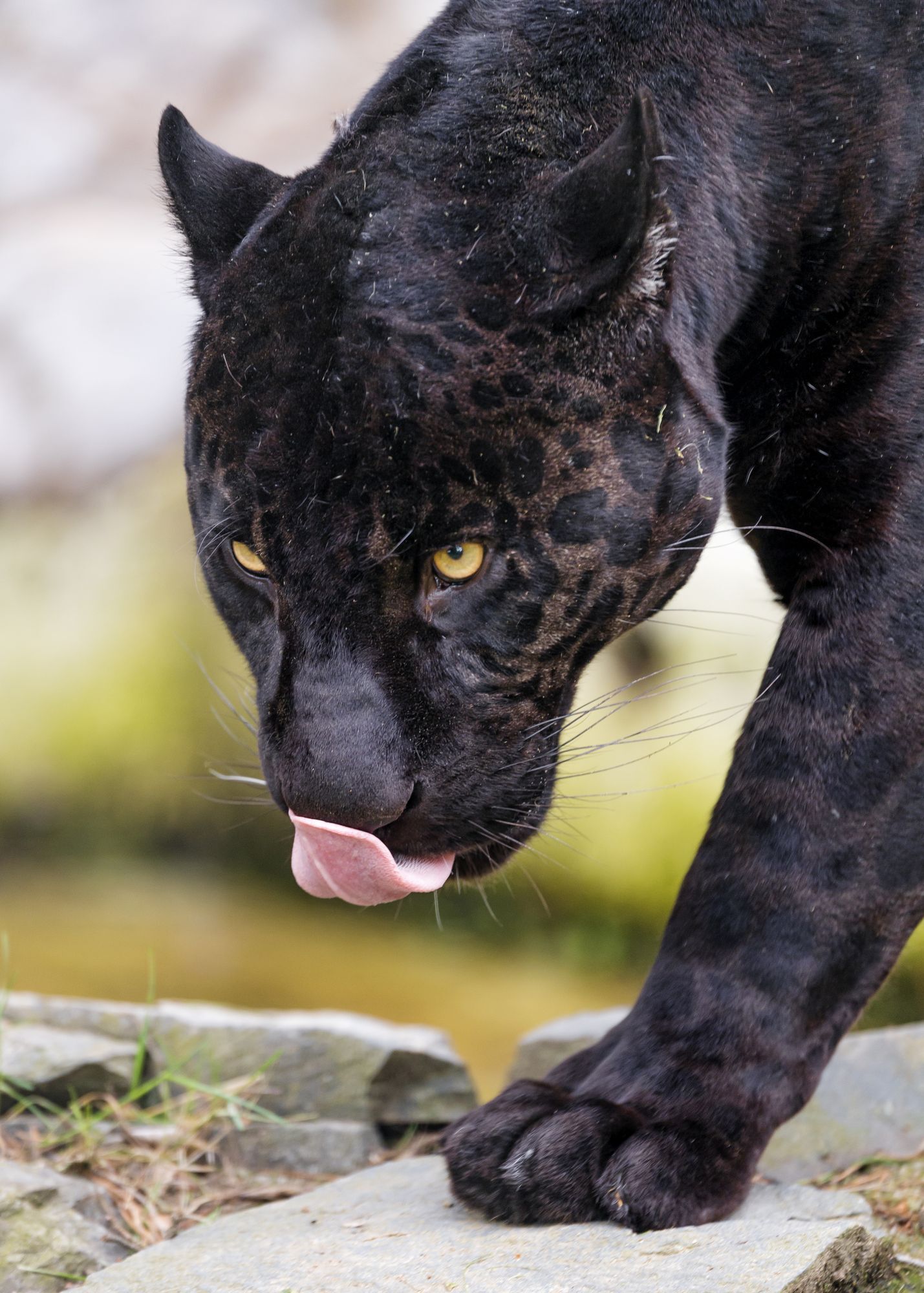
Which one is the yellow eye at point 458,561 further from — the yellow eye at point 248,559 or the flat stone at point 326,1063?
the flat stone at point 326,1063

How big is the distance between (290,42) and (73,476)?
394cm

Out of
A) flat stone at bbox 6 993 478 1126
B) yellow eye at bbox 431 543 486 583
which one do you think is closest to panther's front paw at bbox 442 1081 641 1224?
yellow eye at bbox 431 543 486 583

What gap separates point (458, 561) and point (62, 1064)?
1.59m

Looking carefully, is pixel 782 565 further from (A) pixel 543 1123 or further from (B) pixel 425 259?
(A) pixel 543 1123

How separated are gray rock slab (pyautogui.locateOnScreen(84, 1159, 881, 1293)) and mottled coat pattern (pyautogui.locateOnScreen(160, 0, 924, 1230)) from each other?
0.30ft

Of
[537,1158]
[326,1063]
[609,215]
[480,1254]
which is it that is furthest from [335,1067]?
[609,215]

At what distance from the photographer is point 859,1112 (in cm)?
296

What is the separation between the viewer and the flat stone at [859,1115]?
285 cm

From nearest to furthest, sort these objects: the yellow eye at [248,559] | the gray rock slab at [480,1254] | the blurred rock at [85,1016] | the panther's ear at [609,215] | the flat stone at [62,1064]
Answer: the gray rock slab at [480,1254] → the panther's ear at [609,215] → the yellow eye at [248,559] → the flat stone at [62,1064] → the blurred rock at [85,1016]

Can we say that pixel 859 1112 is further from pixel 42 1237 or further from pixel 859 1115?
pixel 42 1237

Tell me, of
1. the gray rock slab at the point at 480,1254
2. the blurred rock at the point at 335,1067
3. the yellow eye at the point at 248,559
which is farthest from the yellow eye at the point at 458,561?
the blurred rock at the point at 335,1067

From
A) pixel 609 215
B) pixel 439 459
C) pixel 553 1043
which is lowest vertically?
pixel 553 1043

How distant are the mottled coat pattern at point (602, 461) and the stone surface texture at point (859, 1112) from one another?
660 mm

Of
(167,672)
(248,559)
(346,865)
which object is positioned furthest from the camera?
(167,672)
